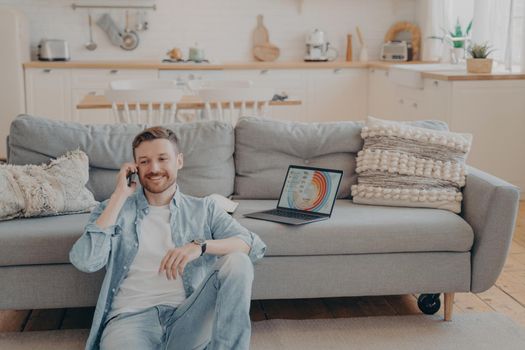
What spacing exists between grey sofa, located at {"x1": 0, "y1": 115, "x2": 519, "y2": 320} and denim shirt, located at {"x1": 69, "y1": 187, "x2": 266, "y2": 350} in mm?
374

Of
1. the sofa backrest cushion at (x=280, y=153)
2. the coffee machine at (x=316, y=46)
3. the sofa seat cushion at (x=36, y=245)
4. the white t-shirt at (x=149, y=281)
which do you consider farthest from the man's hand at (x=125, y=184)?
the coffee machine at (x=316, y=46)

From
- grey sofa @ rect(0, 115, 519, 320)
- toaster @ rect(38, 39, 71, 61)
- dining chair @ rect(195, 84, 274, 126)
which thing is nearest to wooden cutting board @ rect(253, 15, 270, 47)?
toaster @ rect(38, 39, 71, 61)

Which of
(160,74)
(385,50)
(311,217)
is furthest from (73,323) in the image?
(385,50)

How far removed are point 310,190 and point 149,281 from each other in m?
0.97

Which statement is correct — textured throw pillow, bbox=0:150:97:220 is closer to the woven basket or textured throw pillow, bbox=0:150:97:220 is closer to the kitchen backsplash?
the woven basket

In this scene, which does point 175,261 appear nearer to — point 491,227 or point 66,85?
point 491,227

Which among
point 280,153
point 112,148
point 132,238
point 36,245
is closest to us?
point 132,238

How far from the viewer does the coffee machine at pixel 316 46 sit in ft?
24.1

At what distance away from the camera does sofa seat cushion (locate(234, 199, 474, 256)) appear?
9.90ft

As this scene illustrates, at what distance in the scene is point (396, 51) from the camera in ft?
24.0

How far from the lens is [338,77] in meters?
7.14

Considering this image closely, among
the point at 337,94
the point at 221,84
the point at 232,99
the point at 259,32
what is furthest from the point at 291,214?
the point at 259,32

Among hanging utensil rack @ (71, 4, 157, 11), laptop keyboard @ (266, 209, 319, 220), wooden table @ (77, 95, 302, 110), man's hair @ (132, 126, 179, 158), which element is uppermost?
hanging utensil rack @ (71, 4, 157, 11)

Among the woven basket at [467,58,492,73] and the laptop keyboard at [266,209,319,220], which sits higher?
the woven basket at [467,58,492,73]
